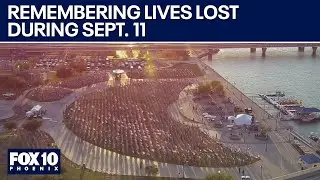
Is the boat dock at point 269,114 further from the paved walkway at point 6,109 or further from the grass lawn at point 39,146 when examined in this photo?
the paved walkway at point 6,109

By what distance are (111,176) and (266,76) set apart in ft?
13.3

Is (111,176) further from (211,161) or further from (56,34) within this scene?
(56,34)

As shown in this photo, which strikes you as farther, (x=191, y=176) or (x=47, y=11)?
(x=191, y=176)

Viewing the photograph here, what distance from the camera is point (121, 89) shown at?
5.45 m

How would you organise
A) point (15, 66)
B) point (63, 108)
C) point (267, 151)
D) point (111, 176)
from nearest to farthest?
point (111, 176) < point (267, 151) < point (63, 108) < point (15, 66)

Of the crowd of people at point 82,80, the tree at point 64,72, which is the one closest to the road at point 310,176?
the crowd of people at point 82,80

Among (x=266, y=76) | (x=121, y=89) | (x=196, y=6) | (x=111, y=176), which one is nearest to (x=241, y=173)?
(x=111, y=176)

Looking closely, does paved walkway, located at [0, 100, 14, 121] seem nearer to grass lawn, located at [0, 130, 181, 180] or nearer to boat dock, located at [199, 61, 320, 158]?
A: grass lawn, located at [0, 130, 181, 180]

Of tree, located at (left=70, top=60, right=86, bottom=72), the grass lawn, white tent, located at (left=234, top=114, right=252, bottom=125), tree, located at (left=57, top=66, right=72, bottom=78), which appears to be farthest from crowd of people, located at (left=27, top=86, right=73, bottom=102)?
white tent, located at (left=234, top=114, right=252, bottom=125)

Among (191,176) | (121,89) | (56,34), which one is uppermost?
(56,34)

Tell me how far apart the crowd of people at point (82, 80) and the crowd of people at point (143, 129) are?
492 mm

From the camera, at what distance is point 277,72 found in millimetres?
6785

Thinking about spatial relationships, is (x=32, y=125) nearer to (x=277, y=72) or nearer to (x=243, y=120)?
(x=243, y=120)

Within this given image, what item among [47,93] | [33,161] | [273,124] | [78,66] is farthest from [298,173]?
[78,66]
